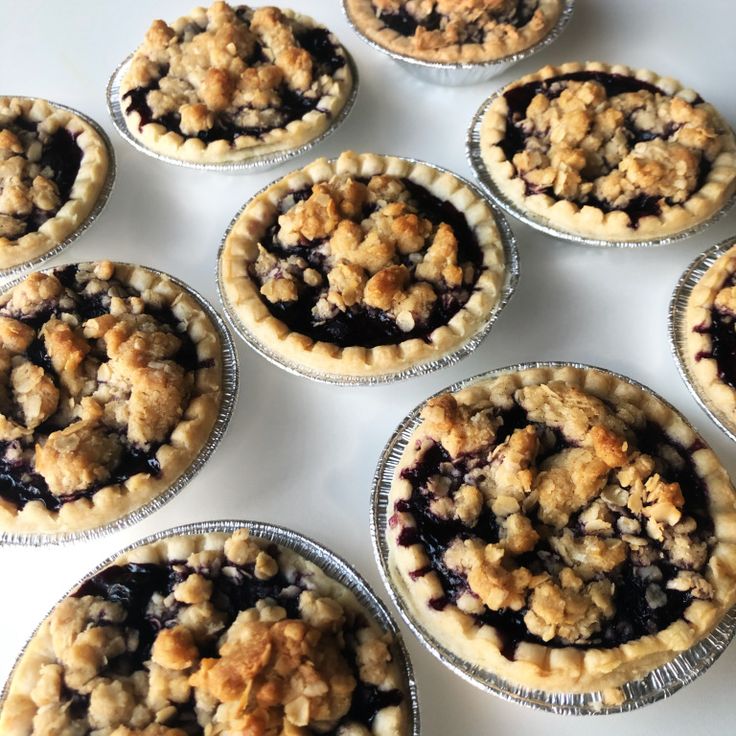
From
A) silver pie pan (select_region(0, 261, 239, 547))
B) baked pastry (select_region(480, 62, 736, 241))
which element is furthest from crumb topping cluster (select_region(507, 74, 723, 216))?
silver pie pan (select_region(0, 261, 239, 547))

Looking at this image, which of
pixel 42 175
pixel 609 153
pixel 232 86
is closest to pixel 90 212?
pixel 42 175

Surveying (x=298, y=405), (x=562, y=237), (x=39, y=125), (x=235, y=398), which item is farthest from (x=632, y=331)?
(x=39, y=125)

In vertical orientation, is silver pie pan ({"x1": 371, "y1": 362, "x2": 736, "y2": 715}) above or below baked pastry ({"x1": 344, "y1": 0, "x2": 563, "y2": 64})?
below

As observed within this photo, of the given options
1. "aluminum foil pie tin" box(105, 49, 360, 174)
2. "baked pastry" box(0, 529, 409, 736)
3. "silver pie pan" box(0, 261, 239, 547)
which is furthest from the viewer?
"aluminum foil pie tin" box(105, 49, 360, 174)

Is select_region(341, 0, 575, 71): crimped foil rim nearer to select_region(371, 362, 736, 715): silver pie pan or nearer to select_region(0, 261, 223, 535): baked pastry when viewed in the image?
select_region(0, 261, 223, 535): baked pastry

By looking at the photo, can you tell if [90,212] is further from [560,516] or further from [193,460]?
[560,516]

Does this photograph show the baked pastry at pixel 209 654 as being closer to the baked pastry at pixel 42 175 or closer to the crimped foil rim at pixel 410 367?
the crimped foil rim at pixel 410 367
